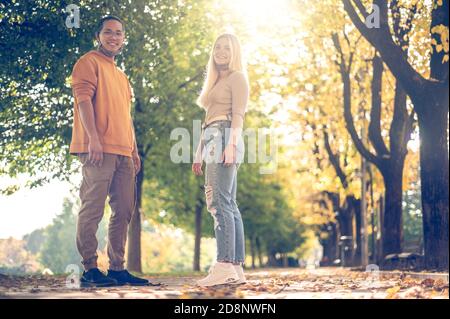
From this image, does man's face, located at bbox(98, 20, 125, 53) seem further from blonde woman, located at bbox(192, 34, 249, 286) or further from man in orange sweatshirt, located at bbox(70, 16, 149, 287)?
blonde woman, located at bbox(192, 34, 249, 286)

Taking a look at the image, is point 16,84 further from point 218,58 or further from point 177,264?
point 177,264

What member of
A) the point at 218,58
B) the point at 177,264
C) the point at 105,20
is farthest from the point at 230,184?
the point at 177,264

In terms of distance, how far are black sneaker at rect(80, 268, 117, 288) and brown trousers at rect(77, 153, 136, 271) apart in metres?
0.07

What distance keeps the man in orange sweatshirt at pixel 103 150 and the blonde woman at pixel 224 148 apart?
80 centimetres

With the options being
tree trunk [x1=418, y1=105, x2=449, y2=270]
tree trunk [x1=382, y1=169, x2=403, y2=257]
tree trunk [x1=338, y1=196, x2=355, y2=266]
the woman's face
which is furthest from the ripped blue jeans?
tree trunk [x1=338, y1=196, x2=355, y2=266]

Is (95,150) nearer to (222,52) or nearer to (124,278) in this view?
(124,278)

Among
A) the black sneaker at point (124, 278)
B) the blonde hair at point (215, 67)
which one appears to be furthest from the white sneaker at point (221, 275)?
the blonde hair at point (215, 67)

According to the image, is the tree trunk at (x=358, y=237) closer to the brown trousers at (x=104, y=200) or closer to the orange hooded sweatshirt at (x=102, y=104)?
the brown trousers at (x=104, y=200)

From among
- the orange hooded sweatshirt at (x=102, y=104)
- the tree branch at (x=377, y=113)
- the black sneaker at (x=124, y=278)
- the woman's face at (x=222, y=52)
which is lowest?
the black sneaker at (x=124, y=278)

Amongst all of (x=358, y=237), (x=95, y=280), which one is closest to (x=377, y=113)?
(x=358, y=237)

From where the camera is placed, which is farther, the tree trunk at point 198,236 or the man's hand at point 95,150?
the tree trunk at point 198,236

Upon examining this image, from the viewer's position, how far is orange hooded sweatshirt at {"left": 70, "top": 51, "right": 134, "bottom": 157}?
686 centimetres

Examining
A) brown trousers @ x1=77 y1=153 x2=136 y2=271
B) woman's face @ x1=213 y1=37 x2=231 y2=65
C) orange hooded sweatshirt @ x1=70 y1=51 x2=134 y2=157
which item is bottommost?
brown trousers @ x1=77 y1=153 x2=136 y2=271

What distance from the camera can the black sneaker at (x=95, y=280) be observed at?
6.70m
